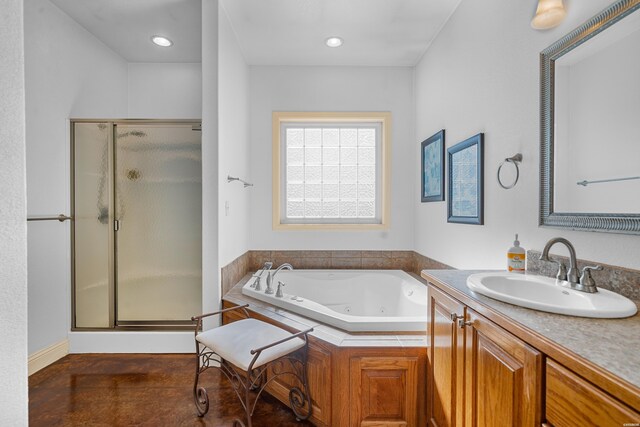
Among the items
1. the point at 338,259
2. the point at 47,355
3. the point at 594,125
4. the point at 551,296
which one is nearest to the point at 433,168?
the point at 338,259

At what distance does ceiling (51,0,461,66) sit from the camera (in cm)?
225

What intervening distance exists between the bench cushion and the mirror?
4.54 ft

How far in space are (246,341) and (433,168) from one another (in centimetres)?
198

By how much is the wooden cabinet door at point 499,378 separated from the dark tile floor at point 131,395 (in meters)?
1.05

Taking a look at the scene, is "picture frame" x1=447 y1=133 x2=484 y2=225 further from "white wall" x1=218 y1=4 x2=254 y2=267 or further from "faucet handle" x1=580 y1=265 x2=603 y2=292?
"white wall" x1=218 y1=4 x2=254 y2=267

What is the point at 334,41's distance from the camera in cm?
265

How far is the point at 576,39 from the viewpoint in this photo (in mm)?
1227

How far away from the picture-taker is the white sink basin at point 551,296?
855 mm

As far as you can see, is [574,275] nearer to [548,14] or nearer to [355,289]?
[548,14]

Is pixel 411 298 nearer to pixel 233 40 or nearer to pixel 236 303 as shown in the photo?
pixel 236 303

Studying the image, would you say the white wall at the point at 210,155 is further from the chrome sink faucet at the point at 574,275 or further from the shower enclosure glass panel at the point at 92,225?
the chrome sink faucet at the point at 574,275

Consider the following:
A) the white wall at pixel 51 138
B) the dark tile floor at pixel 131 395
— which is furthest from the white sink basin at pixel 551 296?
the white wall at pixel 51 138

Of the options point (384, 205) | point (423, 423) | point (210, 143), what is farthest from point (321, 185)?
point (423, 423)

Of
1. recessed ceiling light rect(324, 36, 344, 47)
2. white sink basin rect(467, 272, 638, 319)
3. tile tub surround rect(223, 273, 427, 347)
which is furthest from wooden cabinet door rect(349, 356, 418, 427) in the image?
recessed ceiling light rect(324, 36, 344, 47)
